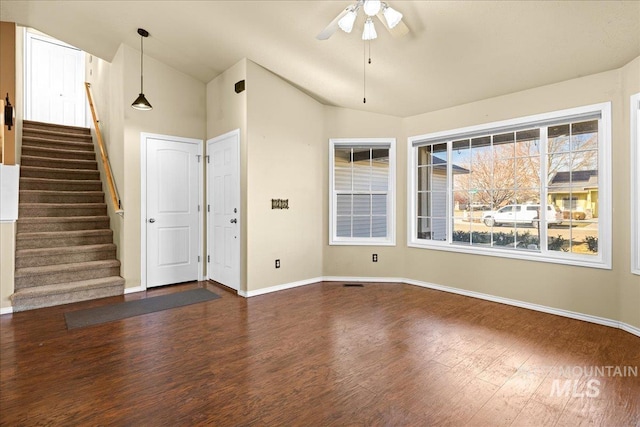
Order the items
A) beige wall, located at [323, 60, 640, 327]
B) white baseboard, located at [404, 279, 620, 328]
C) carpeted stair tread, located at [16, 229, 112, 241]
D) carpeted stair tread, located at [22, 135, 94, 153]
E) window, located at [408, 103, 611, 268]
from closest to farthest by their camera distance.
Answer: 1. beige wall, located at [323, 60, 640, 327]
2. white baseboard, located at [404, 279, 620, 328]
3. window, located at [408, 103, 611, 268]
4. carpeted stair tread, located at [16, 229, 112, 241]
5. carpeted stair tread, located at [22, 135, 94, 153]

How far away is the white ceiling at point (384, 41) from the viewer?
8.87ft

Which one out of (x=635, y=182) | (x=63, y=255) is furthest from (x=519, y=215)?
(x=63, y=255)

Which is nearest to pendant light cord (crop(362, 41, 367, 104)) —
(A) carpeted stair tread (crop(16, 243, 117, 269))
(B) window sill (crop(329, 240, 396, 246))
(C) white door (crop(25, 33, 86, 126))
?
(B) window sill (crop(329, 240, 396, 246))

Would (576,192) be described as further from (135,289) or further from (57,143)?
(57,143)

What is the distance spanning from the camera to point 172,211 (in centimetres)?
496

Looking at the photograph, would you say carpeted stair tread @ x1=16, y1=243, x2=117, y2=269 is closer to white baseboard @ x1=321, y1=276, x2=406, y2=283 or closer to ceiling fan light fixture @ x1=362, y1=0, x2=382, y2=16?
white baseboard @ x1=321, y1=276, x2=406, y2=283

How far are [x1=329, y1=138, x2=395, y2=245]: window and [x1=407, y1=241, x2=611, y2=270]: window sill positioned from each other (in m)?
0.61

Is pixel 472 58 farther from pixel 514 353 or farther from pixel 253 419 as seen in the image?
pixel 253 419

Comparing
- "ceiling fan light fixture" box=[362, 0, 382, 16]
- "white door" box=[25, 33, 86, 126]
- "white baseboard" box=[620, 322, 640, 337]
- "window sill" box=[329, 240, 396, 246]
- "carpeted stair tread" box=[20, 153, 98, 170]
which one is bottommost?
"white baseboard" box=[620, 322, 640, 337]

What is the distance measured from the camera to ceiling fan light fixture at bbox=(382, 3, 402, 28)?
2488 millimetres

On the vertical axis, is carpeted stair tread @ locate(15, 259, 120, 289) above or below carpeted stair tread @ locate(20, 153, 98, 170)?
below

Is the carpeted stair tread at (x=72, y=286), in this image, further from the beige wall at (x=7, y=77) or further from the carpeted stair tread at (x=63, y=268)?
the beige wall at (x=7, y=77)

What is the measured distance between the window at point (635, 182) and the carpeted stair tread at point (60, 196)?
268 inches

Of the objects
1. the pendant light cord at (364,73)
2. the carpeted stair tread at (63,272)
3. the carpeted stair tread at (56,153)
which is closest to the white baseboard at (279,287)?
the carpeted stair tread at (63,272)
